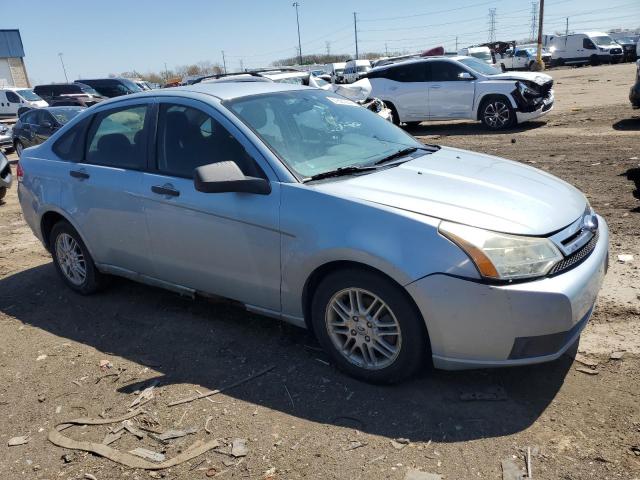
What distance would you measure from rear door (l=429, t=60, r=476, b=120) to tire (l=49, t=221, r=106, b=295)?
36.2 ft

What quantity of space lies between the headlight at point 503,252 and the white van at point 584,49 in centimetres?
4074

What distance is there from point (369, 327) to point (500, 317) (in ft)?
2.49

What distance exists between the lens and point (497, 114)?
13.5 meters

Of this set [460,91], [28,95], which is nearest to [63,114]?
[460,91]

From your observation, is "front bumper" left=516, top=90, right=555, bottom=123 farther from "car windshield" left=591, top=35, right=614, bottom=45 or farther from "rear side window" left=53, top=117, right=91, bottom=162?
"car windshield" left=591, top=35, right=614, bottom=45

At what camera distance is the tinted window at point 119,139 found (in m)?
4.37

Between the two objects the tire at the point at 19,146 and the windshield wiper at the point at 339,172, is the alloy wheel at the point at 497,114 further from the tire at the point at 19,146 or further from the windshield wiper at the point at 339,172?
the tire at the point at 19,146

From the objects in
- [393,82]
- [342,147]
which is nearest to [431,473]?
[342,147]

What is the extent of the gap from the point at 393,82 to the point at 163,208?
12.0 m

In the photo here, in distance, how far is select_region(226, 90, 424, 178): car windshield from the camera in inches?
147

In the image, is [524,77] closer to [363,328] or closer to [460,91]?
[460,91]

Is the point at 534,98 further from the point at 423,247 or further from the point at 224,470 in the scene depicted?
the point at 224,470

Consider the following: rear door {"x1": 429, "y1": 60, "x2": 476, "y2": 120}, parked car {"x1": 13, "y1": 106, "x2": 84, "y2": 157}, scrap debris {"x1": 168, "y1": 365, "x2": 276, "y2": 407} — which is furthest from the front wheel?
scrap debris {"x1": 168, "y1": 365, "x2": 276, "y2": 407}

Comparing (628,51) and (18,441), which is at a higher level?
(18,441)
